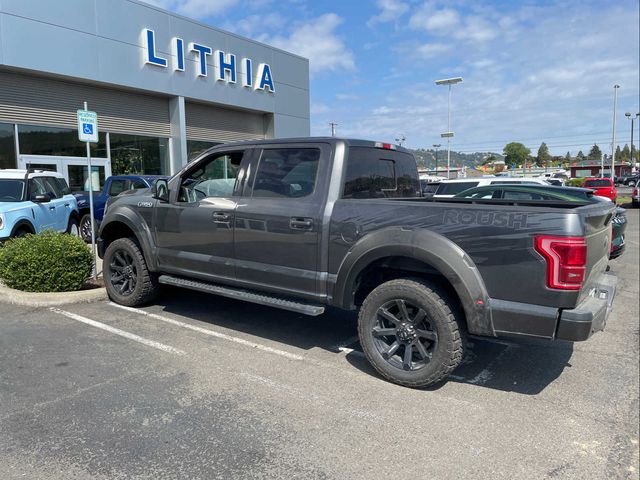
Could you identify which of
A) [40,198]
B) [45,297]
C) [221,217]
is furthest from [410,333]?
[40,198]

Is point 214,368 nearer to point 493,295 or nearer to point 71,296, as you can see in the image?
point 493,295

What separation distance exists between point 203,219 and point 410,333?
8.24 feet

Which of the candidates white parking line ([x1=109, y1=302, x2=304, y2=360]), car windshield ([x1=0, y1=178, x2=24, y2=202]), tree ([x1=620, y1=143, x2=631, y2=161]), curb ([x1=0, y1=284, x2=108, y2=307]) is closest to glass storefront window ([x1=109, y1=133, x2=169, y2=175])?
car windshield ([x1=0, y1=178, x2=24, y2=202])

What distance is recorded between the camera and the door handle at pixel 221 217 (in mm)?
5000

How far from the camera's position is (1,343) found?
16.1 ft

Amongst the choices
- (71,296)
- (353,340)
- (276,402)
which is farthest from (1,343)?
(353,340)

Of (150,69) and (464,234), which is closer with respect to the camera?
(464,234)

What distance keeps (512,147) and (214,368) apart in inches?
5741

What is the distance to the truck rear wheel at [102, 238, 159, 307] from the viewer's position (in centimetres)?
601

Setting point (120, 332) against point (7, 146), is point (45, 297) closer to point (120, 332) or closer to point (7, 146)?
point (120, 332)

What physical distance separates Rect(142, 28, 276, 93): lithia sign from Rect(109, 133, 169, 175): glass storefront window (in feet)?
9.02

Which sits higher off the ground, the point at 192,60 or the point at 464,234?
the point at 192,60

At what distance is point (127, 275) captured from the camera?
247 inches

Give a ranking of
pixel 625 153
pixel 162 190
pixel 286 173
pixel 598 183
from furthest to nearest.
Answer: pixel 625 153
pixel 598 183
pixel 162 190
pixel 286 173
